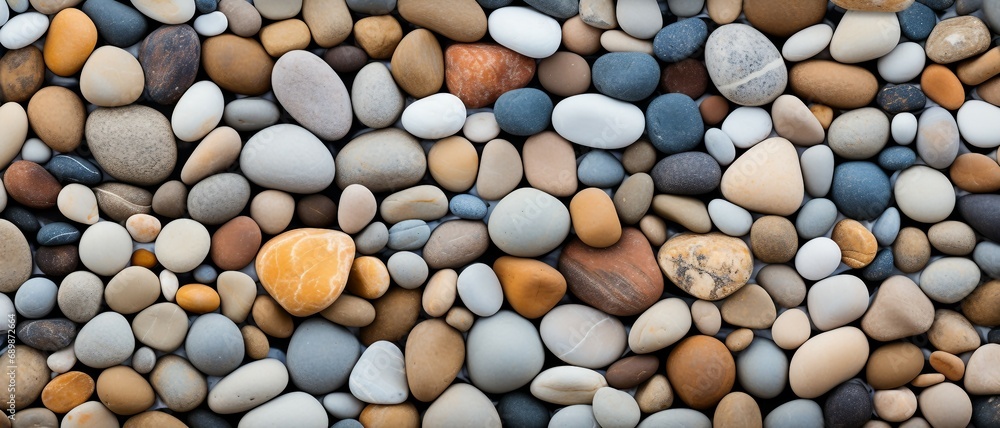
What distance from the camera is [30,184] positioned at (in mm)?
1037

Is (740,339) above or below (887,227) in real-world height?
below

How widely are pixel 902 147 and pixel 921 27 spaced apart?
17 centimetres

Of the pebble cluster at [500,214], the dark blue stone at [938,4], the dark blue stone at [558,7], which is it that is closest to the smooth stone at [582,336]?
the pebble cluster at [500,214]

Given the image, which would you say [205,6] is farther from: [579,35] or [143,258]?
[579,35]

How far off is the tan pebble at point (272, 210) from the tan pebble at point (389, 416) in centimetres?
29

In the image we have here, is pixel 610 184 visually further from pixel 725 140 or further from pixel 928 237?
pixel 928 237

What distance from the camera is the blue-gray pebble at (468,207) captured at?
1.09 m

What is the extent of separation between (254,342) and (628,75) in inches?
25.6

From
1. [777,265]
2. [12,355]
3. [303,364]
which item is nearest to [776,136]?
[777,265]

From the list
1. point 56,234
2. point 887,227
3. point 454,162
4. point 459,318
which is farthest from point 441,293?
point 887,227

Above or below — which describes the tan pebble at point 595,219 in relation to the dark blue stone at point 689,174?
below

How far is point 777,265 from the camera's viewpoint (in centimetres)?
111

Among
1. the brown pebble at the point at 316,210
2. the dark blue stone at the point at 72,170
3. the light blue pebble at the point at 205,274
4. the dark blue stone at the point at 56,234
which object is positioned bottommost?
the light blue pebble at the point at 205,274

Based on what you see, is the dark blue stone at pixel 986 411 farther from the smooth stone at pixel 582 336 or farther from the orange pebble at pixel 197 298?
the orange pebble at pixel 197 298
